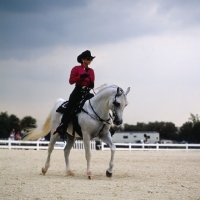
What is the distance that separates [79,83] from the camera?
11484 millimetres

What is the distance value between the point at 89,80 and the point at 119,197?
182 inches

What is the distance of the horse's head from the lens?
1022cm

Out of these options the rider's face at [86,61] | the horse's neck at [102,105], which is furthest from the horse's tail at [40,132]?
the horse's neck at [102,105]

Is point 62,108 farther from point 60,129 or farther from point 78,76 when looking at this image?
point 78,76

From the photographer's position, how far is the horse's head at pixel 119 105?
33.5ft

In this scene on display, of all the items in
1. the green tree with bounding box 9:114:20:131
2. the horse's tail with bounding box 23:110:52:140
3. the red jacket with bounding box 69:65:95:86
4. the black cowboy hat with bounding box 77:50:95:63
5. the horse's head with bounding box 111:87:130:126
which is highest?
the green tree with bounding box 9:114:20:131

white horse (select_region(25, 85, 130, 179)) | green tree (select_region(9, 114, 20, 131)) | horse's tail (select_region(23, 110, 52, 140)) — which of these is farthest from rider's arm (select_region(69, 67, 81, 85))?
green tree (select_region(9, 114, 20, 131))

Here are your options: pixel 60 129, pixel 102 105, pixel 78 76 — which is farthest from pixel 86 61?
pixel 60 129

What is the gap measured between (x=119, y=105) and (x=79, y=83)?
167 centimetres

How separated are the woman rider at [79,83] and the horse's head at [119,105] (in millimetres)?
1299

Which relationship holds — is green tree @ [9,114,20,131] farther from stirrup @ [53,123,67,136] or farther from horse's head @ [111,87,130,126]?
horse's head @ [111,87,130,126]

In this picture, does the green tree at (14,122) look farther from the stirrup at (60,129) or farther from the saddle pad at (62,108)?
the stirrup at (60,129)

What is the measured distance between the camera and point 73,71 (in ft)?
37.7

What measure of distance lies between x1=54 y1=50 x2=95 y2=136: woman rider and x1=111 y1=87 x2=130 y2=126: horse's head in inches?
51.1
